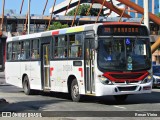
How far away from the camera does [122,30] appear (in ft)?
49.4

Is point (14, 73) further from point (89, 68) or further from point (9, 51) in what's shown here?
point (89, 68)

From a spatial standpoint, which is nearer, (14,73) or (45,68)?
(45,68)

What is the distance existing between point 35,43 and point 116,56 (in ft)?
19.9

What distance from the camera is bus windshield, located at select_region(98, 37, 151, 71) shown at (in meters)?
14.6

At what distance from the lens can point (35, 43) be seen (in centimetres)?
1956

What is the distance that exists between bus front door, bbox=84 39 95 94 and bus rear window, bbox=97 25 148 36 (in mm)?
693

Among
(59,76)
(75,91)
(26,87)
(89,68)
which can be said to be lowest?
(26,87)

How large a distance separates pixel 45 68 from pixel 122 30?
4.98 metres

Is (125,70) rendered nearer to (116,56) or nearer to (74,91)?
(116,56)

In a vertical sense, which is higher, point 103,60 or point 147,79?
point 103,60

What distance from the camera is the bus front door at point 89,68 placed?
14.9 metres

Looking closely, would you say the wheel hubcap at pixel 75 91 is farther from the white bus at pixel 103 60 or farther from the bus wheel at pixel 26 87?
the bus wheel at pixel 26 87

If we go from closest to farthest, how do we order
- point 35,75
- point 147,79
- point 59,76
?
point 147,79
point 59,76
point 35,75

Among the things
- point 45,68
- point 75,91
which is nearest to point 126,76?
point 75,91
